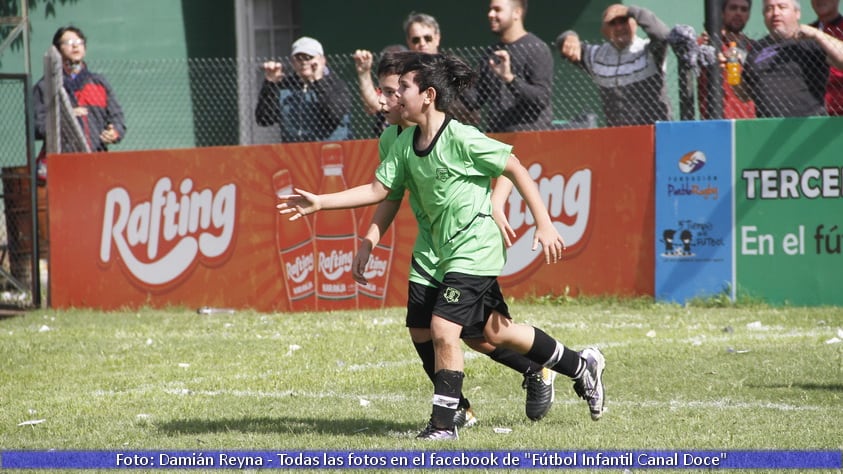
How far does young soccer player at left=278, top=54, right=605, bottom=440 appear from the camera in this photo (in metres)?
5.80

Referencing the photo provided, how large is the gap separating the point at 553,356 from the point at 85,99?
845cm

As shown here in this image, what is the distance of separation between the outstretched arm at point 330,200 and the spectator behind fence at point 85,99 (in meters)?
7.78

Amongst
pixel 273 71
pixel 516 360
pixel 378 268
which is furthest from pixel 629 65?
pixel 516 360

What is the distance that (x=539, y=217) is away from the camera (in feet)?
19.2

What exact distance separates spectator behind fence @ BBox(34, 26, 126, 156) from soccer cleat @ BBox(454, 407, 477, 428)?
8.02 metres

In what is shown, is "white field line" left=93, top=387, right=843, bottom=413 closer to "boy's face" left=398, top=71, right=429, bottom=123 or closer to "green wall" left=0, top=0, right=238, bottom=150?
"boy's face" left=398, top=71, right=429, bottom=123

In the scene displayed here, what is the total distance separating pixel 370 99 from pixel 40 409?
5.36 m

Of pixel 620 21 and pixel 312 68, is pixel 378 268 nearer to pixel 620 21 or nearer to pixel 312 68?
pixel 312 68

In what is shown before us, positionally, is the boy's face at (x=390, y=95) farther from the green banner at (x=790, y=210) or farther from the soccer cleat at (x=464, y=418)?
the green banner at (x=790, y=210)

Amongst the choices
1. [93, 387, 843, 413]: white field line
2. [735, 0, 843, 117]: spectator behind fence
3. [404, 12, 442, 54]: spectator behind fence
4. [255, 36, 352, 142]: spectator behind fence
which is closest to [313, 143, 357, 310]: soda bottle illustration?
[255, 36, 352, 142]: spectator behind fence

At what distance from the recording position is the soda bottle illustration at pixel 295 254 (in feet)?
39.6

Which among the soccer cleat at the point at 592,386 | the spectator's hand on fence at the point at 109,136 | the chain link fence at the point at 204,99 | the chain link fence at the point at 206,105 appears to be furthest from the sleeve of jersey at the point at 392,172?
the spectator's hand on fence at the point at 109,136

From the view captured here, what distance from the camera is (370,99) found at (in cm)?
1166
